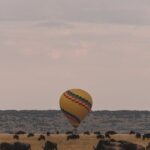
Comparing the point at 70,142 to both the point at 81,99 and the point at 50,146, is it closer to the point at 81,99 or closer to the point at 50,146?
the point at 50,146

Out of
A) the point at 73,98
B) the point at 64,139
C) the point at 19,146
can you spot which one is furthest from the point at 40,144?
the point at 73,98

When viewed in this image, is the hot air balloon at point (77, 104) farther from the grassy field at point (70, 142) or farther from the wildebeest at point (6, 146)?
the wildebeest at point (6, 146)

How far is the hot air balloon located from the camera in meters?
111

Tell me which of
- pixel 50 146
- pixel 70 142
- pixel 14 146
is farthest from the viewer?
pixel 70 142

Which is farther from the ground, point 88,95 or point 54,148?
point 88,95

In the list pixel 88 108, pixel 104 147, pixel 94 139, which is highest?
pixel 88 108

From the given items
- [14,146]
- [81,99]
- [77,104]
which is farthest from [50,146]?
[81,99]

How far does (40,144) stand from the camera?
9169 centimetres

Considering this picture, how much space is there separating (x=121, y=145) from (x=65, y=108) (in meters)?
45.9

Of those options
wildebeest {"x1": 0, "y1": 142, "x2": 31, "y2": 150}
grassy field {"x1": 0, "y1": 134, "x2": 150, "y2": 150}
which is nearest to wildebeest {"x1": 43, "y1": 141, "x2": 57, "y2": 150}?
grassy field {"x1": 0, "y1": 134, "x2": 150, "y2": 150}

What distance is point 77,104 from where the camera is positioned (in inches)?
4353

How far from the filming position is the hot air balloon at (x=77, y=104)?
4363 inches

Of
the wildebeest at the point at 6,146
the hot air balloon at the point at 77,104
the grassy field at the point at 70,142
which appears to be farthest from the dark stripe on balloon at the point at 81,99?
the wildebeest at the point at 6,146

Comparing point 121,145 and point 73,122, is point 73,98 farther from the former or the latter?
point 121,145
